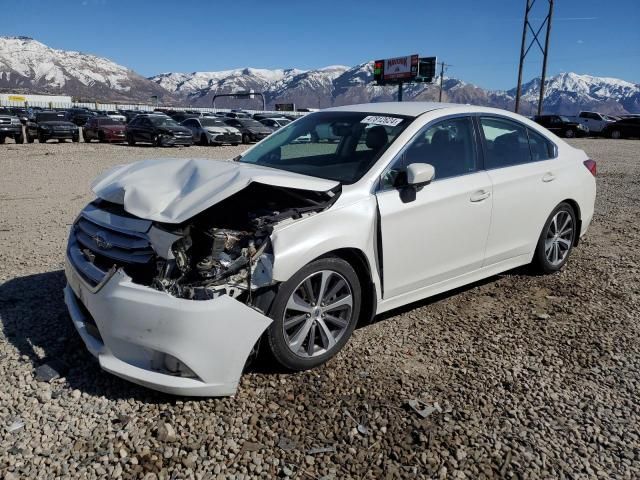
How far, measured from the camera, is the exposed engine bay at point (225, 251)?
2.95 meters

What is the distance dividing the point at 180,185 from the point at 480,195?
229cm

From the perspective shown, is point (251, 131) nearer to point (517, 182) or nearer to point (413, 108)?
point (413, 108)

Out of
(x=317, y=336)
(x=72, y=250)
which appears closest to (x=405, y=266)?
(x=317, y=336)

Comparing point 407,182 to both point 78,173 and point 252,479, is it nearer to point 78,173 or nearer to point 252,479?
point 252,479

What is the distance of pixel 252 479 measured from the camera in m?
2.50

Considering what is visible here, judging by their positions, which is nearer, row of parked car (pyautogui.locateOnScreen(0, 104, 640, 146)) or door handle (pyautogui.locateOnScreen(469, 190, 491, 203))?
door handle (pyautogui.locateOnScreen(469, 190, 491, 203))

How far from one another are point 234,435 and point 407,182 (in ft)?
6.47

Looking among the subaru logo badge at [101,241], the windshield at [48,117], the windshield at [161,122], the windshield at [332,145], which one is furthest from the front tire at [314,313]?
the windshield at [48,117]

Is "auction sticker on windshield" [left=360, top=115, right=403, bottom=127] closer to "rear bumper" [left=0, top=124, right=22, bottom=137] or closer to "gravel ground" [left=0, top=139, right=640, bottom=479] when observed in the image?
"gravel ground" [left=0, top=139, right=640, bottom=479]

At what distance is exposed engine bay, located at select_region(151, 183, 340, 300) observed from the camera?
9.68 feet

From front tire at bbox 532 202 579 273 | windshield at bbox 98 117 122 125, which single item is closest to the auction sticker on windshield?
front tire at bbox 532 202 579 273

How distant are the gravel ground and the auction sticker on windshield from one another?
155 cm

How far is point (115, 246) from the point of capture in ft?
10.7

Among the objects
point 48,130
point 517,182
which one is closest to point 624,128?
point 48,130
